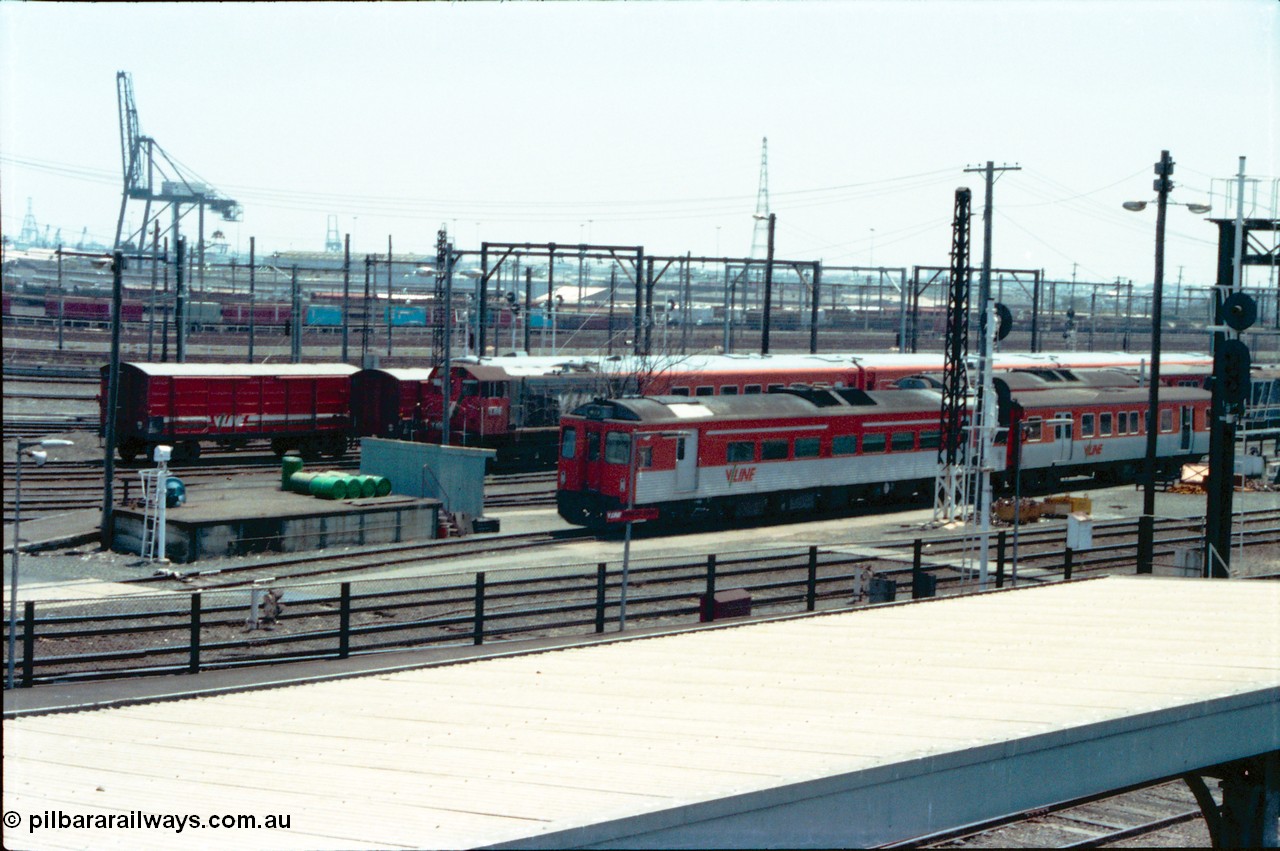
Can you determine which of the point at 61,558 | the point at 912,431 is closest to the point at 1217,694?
the point at 61,558

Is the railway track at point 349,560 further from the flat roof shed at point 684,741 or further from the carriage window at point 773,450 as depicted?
the flat roof shed at point 684,741

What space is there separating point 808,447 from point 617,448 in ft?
17.5

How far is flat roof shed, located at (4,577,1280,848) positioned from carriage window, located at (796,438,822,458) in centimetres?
2010

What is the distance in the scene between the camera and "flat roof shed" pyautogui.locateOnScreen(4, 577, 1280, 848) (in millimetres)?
6230

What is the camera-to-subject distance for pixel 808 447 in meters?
32.3

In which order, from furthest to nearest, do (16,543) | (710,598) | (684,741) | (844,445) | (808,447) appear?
1. (844,445)
2. (808,447)
3. (710,598)
4. (16,543)
5. (684,741)

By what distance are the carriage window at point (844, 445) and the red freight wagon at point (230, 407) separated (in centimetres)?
1592

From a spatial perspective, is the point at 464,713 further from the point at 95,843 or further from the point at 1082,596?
the point at 1082,596

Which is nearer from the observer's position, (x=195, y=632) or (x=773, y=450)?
(x=195, y=632)

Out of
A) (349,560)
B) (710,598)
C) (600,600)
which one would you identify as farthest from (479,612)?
(349,560)

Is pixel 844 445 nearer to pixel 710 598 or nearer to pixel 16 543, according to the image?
pixel 710 598

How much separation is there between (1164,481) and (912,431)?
11445 millimetres

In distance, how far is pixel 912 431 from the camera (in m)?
34.7

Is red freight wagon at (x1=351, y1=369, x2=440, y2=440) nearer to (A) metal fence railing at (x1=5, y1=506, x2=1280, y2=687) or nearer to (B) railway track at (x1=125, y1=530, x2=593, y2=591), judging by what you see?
(B) railway track at (x1=125, y1=530, x2=593, y2=591)
